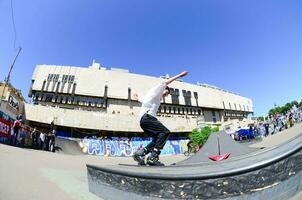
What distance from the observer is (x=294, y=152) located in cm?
184

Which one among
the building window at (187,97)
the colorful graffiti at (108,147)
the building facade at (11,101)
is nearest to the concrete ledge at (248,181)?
the colorful graffiti at (108,147)

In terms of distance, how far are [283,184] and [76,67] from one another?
57.8 metres

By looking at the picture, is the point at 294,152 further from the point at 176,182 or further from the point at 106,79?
the point at 106,79

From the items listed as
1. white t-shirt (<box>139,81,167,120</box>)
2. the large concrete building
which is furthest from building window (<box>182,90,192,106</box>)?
white t-shirt (<box>139,81,167,120</box>)

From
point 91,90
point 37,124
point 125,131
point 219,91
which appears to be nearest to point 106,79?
point 91,90

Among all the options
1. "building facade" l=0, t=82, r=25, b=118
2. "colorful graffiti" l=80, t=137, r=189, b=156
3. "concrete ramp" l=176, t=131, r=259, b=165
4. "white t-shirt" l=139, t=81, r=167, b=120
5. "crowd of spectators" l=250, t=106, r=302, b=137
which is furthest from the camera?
"colorful graffiti" l=80, t=137, r=189, b=156

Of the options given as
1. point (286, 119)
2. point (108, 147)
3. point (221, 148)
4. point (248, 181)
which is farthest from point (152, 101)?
point (108, 147)

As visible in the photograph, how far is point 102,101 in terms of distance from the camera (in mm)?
54906

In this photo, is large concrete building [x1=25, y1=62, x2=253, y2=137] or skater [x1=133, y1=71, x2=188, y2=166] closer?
Result: skater [x1=133, y1=71, x2=188, y2=166]

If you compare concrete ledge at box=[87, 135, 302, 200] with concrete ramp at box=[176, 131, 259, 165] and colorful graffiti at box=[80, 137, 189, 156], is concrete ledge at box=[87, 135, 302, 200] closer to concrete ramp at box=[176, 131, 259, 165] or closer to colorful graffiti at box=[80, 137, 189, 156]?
concrete ramp at box=[176, 131, 259, 165]

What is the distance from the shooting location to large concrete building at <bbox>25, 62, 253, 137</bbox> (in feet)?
126

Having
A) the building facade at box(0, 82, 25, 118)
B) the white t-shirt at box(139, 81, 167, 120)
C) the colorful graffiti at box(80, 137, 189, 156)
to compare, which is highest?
the building facade at box(0, 82, 25, 118)

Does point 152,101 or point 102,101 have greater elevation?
point 102,101

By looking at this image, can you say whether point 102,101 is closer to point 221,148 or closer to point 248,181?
point 221,148
